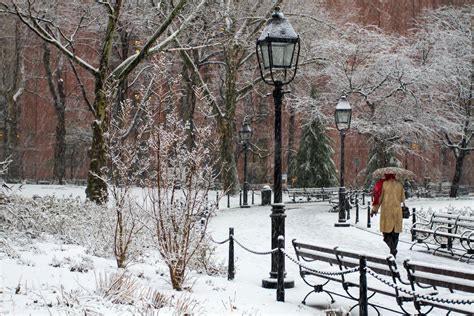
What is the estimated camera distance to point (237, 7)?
31469 mm

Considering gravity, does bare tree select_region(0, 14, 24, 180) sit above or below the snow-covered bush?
above

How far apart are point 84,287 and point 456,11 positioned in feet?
125

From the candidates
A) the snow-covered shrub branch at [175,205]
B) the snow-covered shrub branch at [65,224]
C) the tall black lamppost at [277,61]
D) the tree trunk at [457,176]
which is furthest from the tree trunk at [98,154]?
the tree trunk at [457,176]

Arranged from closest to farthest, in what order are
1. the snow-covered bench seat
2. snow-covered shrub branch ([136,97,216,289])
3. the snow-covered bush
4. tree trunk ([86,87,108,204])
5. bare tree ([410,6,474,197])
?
snow-covered shrub branch ([136,97,216,289]) → the snow-covered bush → tree trunk ([86,87,108,204]) → bare tree ([410,6,474,197]) → the snow-covered bench seat

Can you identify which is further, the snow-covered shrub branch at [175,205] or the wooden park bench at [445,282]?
the snow-covered shrub branch at [175,205]

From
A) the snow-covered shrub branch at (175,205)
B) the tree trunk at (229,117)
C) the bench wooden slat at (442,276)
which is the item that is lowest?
the bench wooden slat at (442,276)

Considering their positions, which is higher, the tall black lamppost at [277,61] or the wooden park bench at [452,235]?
the tall black lamppost at [277,61]

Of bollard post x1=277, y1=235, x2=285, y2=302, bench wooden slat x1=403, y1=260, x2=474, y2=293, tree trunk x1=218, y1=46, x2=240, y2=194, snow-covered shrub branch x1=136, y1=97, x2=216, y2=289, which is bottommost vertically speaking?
bollard post x1=277, y1=235, x2=285, y2=302

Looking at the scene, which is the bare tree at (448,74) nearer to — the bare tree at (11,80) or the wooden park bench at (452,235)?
the wooden park bench at (452,235)

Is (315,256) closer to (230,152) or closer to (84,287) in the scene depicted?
(84,287)

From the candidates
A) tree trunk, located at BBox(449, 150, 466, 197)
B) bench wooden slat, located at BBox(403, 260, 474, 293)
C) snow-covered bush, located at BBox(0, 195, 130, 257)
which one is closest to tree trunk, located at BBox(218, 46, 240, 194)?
tree trunk, located at BBox(449, 150, 466, 197)

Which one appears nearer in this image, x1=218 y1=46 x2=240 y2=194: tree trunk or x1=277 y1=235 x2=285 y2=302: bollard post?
x1=277 y1=235 x2=285 y2=302: bollard post

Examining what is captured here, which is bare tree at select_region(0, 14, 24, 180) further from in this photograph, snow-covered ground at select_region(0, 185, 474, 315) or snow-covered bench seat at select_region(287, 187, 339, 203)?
snow-covered ground at select_region(0, 185, 474, 315)

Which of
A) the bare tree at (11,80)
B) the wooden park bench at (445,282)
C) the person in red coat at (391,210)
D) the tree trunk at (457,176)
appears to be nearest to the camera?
the wooden park bench at (445,282)
